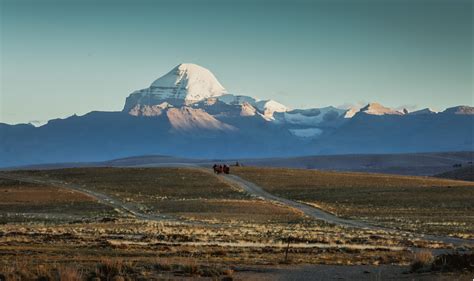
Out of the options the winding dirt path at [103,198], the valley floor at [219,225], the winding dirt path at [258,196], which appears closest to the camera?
the valley floor at [219,225]

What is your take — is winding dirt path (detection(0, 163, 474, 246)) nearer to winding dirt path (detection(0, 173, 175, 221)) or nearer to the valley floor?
winding dirt path (detection(0, 173, 175, 221))

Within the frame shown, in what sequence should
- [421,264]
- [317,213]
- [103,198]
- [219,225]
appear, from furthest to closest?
[103,198] → [317,213] → [219,225] → [421,264]

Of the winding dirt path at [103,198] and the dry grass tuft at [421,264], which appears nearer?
the dry grass tuft at [421,264]

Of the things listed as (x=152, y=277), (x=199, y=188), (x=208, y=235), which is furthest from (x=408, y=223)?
(x=199, y=188)

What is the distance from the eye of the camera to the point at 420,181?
9381 cm

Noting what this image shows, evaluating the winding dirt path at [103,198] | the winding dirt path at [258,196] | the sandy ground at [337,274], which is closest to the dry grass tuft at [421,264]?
the sandy ground at [337,274]

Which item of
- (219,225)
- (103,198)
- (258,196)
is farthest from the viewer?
(258,196)

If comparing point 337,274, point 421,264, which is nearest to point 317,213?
point 421,264

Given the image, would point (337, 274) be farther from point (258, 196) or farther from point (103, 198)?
point (258, 196)

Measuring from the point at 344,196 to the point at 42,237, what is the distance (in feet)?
144

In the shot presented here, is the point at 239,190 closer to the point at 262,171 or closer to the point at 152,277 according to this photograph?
the point at 262,171

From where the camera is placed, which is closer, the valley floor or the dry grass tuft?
the dry grass tuft

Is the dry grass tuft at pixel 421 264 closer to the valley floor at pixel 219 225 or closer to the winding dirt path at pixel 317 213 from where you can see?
the valley floor at pixel 219 225

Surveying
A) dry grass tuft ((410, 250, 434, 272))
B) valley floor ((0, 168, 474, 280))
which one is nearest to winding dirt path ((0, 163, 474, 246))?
valley floor ((0, 168, 474, 280))
